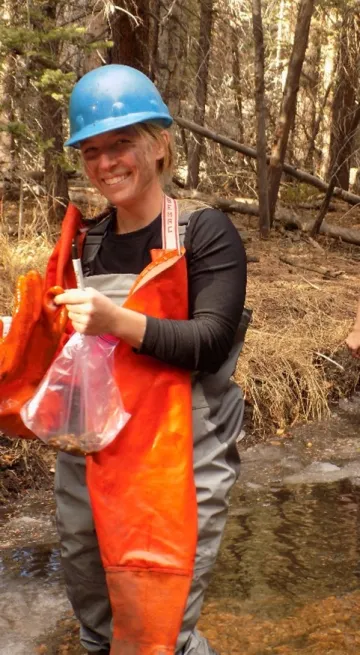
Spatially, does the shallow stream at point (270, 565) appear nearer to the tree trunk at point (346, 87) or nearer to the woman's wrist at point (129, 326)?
the woman's wrist at point (129, 326)

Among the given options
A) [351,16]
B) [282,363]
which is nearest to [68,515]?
[282,363]

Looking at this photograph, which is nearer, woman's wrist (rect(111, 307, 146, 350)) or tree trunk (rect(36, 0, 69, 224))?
woman's wrist (rect(111, 307, 146, 350))

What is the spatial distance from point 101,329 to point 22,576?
2175 mm

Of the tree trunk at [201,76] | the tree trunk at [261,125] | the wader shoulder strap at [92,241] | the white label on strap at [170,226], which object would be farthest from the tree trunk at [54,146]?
the white label on strap at [170,226]

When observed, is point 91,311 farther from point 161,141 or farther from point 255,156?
point 255,156

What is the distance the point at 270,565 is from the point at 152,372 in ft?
7.21

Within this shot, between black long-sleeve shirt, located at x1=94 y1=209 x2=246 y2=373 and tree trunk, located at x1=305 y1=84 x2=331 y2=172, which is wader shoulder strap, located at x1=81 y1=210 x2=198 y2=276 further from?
tree trunk, located at x1=305 y1=84 x2=331 y2=172

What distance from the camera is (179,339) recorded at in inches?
85.9

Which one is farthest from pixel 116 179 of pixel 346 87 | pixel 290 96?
pixel 346 87

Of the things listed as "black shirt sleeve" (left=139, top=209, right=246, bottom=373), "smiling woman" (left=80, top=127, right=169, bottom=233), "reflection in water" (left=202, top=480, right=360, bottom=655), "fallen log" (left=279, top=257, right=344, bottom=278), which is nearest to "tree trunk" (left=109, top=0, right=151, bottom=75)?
"fallen log" (left=279, top=257, right=344, bottom=278)

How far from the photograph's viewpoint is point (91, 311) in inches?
81.0

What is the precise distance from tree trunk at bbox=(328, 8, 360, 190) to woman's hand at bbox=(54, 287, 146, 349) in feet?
27.9

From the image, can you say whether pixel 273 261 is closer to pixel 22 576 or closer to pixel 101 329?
pixel 22 576

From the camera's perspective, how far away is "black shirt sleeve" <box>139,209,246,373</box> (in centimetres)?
218
